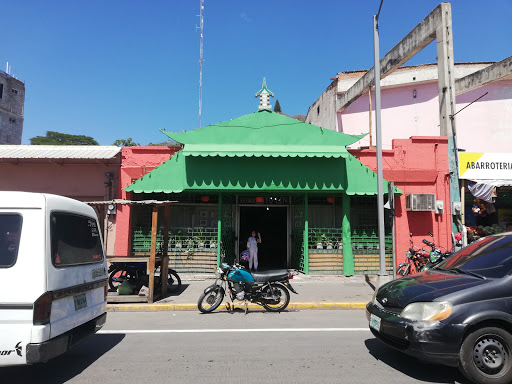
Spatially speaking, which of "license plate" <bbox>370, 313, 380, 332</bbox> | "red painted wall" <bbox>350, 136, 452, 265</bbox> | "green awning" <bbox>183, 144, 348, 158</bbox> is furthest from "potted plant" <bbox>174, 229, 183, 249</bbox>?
"license plate" <bbox>370, 313, 380, 332</bbox>

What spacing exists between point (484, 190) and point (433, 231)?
7.34 ft

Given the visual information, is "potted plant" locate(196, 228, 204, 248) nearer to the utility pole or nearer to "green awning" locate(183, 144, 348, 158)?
"green awning" locate(183, 144, 348, 158)

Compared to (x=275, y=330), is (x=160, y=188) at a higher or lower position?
higher

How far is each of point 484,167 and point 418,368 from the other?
10.8 m

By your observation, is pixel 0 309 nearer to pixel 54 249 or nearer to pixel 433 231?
pixel 54 249

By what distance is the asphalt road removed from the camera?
410cm

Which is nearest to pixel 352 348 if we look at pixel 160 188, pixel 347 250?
pixel 347 250

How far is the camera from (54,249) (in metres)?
3.86

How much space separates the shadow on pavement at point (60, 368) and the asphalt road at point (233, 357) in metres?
0.01

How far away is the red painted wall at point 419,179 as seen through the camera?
12.5m

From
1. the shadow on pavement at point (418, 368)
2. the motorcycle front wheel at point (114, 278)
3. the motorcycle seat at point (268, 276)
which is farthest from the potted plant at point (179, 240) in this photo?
the shadow on pavement at point (418, 368)

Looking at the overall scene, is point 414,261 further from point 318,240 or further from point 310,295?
point 310,295

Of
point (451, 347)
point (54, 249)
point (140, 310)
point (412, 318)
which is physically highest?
point (54, 249)

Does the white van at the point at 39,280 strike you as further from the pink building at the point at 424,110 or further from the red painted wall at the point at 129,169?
the pink building at the point at 424,110
